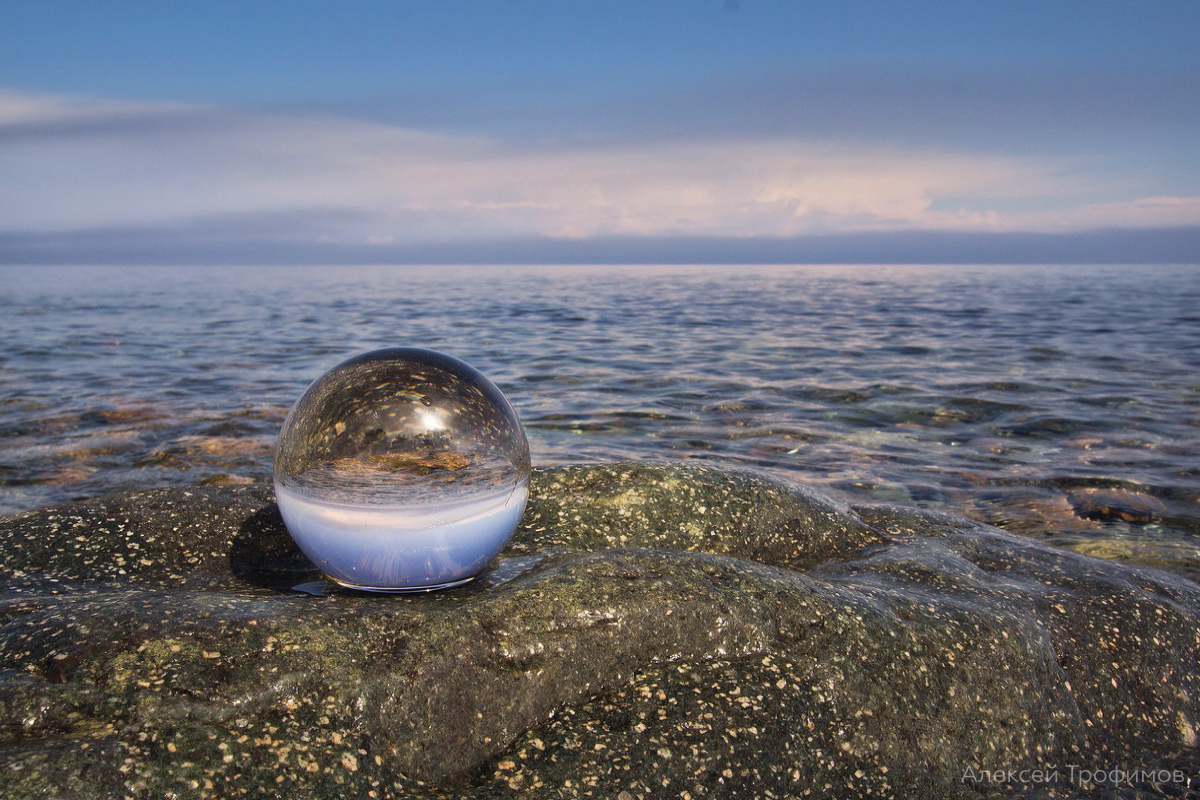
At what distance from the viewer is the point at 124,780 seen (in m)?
2.28

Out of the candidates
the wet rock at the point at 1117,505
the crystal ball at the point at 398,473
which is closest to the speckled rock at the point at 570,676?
the crystal ball at the point at 398,473

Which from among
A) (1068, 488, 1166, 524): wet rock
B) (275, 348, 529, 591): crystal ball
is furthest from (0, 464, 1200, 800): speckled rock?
(1068, 488, 1166, 524): wet rock

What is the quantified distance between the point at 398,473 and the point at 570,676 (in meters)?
0.97

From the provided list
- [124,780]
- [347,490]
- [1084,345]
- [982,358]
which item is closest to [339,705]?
[124,780]

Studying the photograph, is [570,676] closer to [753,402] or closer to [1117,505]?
[1117,505]

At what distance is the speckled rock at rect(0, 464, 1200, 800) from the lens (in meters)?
2.50

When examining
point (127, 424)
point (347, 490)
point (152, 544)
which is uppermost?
point (347, 490)

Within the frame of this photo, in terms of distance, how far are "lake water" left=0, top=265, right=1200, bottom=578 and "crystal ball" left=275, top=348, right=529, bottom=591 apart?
16.1ft

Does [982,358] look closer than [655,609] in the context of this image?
No

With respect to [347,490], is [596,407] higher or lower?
lower

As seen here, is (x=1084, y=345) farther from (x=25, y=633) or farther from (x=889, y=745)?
(x=25, y=633)

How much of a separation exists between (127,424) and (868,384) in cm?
999

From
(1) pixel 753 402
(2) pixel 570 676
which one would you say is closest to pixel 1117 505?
(1) pixel 753 402

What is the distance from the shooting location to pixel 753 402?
11.9m
